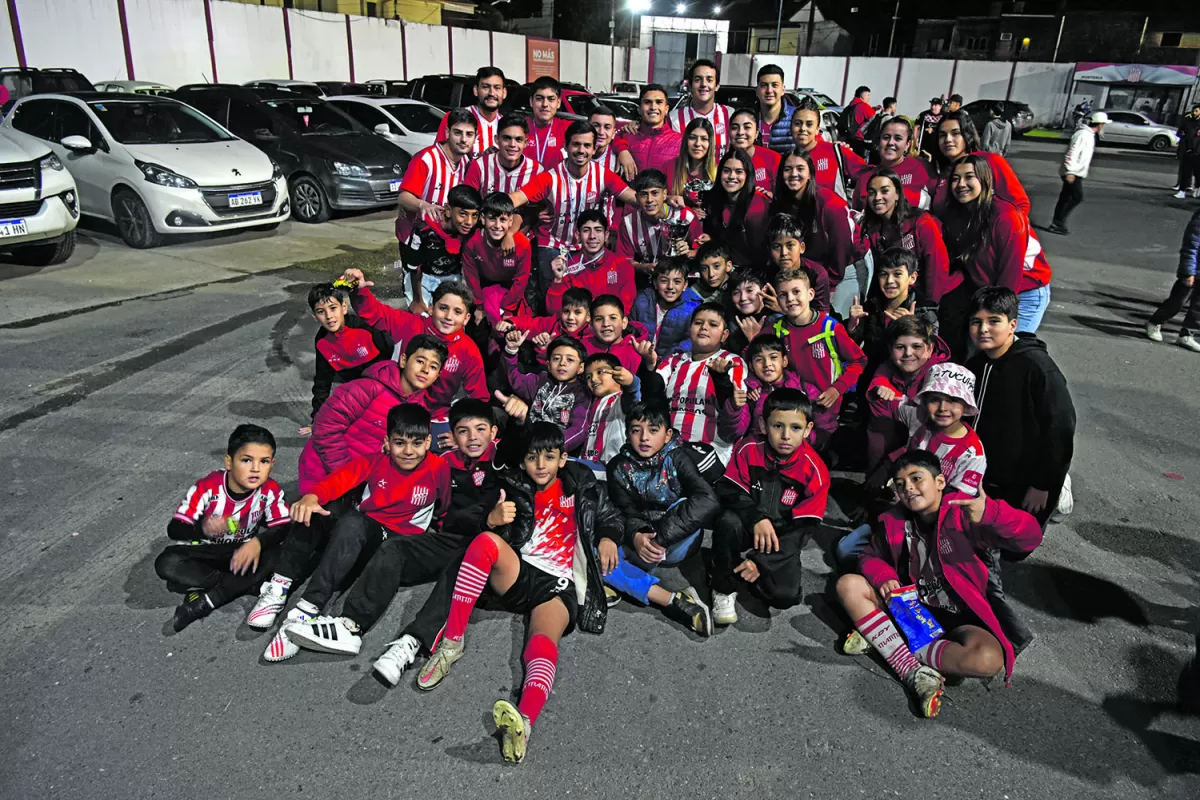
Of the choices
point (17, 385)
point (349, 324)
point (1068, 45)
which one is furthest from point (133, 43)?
point (1068, 45)


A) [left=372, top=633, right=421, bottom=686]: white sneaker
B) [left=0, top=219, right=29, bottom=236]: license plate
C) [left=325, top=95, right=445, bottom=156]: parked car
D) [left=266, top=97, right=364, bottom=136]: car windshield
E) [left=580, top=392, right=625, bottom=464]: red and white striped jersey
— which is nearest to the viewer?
[left=372, top=633, right=421, bottom=686]: white sneaker

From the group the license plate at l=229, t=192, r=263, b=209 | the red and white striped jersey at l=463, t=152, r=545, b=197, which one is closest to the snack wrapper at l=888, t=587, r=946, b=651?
the red and white striped jersey at l=463, t=152, r=545, b=197

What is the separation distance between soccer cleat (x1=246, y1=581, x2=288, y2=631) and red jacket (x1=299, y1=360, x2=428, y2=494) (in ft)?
1.95

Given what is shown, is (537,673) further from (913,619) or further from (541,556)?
(913,619)

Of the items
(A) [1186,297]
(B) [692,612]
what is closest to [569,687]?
(B) [692,612]

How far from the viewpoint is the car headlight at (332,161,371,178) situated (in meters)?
11.1

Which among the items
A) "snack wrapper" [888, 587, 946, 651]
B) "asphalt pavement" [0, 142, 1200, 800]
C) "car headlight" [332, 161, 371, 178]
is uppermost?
"car headlight" [332, 161, 371, 178]

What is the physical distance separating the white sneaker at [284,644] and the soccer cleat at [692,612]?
5.21ft

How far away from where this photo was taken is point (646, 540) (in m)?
3.65

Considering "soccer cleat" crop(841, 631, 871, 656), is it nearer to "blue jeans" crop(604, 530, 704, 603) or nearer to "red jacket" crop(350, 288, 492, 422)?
"blue jeans" crop(604, 530, 704, 603)

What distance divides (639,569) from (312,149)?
31.4 feet

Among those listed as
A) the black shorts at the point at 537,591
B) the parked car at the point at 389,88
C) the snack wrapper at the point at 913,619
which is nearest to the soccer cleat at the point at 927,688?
the snack wrapper at the point at 913,619

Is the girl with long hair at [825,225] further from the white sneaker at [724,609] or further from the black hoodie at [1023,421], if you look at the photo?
the white sneaker at [724,609]

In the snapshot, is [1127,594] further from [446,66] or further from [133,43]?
[446,66]
